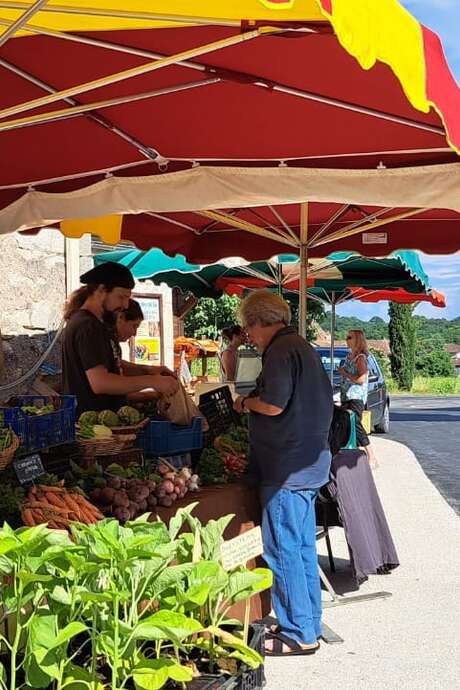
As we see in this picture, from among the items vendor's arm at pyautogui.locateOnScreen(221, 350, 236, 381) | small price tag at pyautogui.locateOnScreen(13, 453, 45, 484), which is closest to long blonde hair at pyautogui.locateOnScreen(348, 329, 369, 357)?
vendor's arm at pyautogui.locateOnScreen(221, 350, 236, 381)

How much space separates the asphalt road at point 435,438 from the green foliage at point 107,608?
6439 millimetres

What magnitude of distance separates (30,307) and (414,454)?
689 cm

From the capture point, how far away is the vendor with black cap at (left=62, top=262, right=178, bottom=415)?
4.15 metres

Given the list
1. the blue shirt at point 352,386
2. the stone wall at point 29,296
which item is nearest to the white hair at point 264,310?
the stone wall at point 29,296

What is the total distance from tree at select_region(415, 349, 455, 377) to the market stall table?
47.7 metres

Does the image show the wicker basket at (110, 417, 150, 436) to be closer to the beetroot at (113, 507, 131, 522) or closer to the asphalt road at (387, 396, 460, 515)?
the beetroot at (113, 507, 131, 522)

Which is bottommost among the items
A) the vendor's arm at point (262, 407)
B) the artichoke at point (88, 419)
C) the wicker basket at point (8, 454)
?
the wicker basket at point (8, 454)

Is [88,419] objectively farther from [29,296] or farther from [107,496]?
[29,296]

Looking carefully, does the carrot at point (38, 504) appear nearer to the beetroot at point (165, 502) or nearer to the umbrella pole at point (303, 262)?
the beetroot at point (165, 502)

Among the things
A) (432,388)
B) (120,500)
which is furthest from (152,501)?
(432,388)

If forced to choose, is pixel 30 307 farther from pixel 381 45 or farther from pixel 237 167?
pixel 381 45

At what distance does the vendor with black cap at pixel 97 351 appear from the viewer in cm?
415

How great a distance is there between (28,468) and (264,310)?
4.76ft

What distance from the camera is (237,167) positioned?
3.93 m
